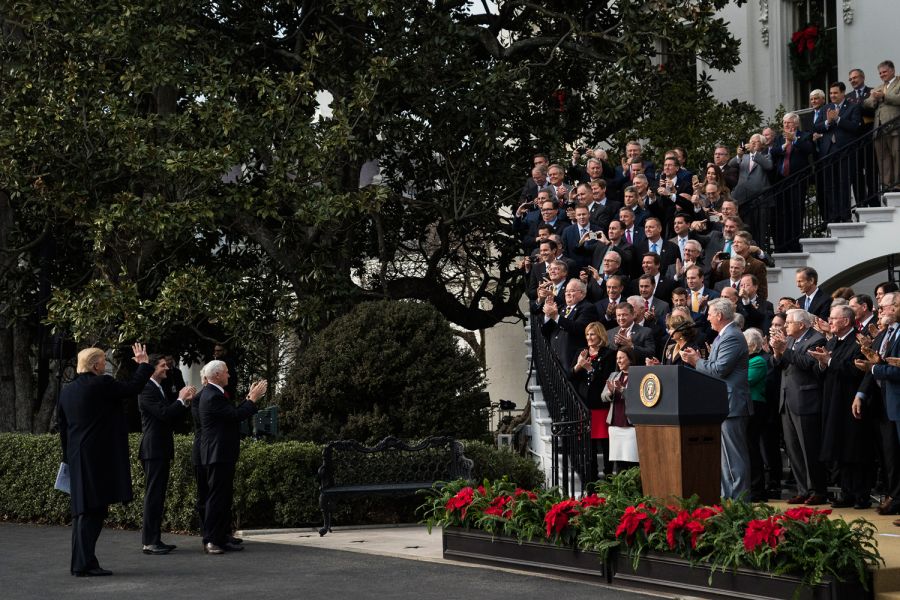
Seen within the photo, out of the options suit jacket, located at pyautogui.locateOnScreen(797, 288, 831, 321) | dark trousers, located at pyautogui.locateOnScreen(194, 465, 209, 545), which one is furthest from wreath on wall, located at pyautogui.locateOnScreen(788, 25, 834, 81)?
dark trousers, located at pyautogui.locateOnScreen(194, 465, 209, 545)

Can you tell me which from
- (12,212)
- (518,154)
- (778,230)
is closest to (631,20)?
(518,154)

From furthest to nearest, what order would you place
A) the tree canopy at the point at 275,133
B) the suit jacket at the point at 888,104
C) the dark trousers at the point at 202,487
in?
the tree canopy at the point at 275,133
the suit jacket at the point at 888,104
the dark trousers at the point at 202,487

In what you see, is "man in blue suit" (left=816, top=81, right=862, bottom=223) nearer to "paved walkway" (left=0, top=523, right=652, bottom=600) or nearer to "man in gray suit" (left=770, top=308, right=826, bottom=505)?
"man in gray suit" (left=770, top=308, right=826, bottom=505)

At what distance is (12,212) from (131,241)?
3544 millimetres

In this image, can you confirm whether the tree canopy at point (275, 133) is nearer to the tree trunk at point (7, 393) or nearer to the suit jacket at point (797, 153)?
the tree trunk at point (7, 393)

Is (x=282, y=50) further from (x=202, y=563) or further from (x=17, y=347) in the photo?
(x=202, y=563)

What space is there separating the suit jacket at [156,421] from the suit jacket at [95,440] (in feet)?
3.62

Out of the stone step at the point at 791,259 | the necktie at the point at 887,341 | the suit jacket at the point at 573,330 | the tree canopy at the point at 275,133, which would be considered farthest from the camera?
the tree canopy at the point at 275,133

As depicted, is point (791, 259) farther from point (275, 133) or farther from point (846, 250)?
point (275, 133)

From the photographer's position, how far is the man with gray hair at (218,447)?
1298 cm

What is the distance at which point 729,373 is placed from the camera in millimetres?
12281

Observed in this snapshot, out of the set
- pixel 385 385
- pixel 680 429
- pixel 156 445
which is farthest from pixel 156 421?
pixel 680 429

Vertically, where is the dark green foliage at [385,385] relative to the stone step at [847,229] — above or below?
below

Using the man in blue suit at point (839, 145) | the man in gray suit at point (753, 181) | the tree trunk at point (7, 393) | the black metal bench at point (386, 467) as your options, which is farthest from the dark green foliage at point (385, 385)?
the tree trunk at point (7, 393)
